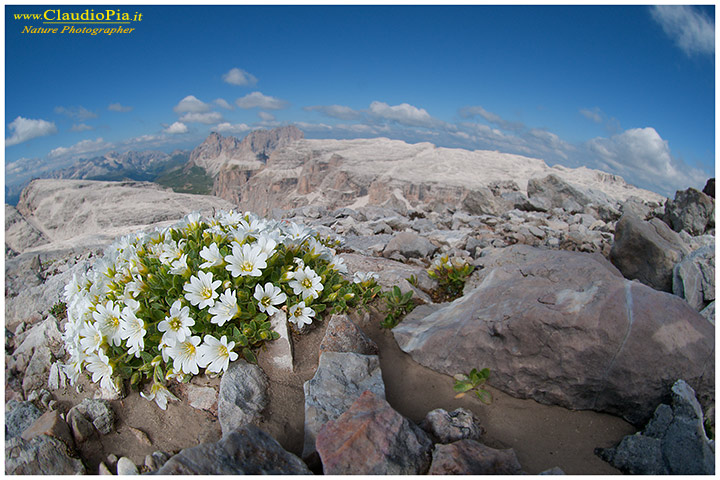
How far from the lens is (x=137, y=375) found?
3781mm

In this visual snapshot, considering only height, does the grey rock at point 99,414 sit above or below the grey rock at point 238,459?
below

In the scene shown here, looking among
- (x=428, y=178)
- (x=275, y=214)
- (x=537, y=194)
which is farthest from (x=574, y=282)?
(x=428, y=178)

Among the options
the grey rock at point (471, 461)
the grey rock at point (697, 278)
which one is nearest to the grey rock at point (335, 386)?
the grey rock at point (471, 461)

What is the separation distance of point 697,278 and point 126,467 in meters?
6.86

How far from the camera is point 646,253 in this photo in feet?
19.8

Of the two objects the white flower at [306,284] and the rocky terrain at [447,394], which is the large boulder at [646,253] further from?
the white flower at [306,284]

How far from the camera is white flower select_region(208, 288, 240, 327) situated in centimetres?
363

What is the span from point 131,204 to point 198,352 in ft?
94.0

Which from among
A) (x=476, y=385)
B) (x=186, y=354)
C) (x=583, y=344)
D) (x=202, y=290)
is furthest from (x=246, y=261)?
Answer: (x=583, y=344)

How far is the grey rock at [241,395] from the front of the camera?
10.9ft

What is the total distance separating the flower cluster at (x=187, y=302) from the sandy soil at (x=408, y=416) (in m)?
0.26

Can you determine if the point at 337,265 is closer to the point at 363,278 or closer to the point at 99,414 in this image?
the point at 363,278

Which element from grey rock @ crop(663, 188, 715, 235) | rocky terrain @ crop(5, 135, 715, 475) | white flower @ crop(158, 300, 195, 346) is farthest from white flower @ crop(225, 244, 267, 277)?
grey rock @ crop(663, 188, 715, 235)

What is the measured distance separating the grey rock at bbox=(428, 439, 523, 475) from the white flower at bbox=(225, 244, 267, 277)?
2.32 metres
